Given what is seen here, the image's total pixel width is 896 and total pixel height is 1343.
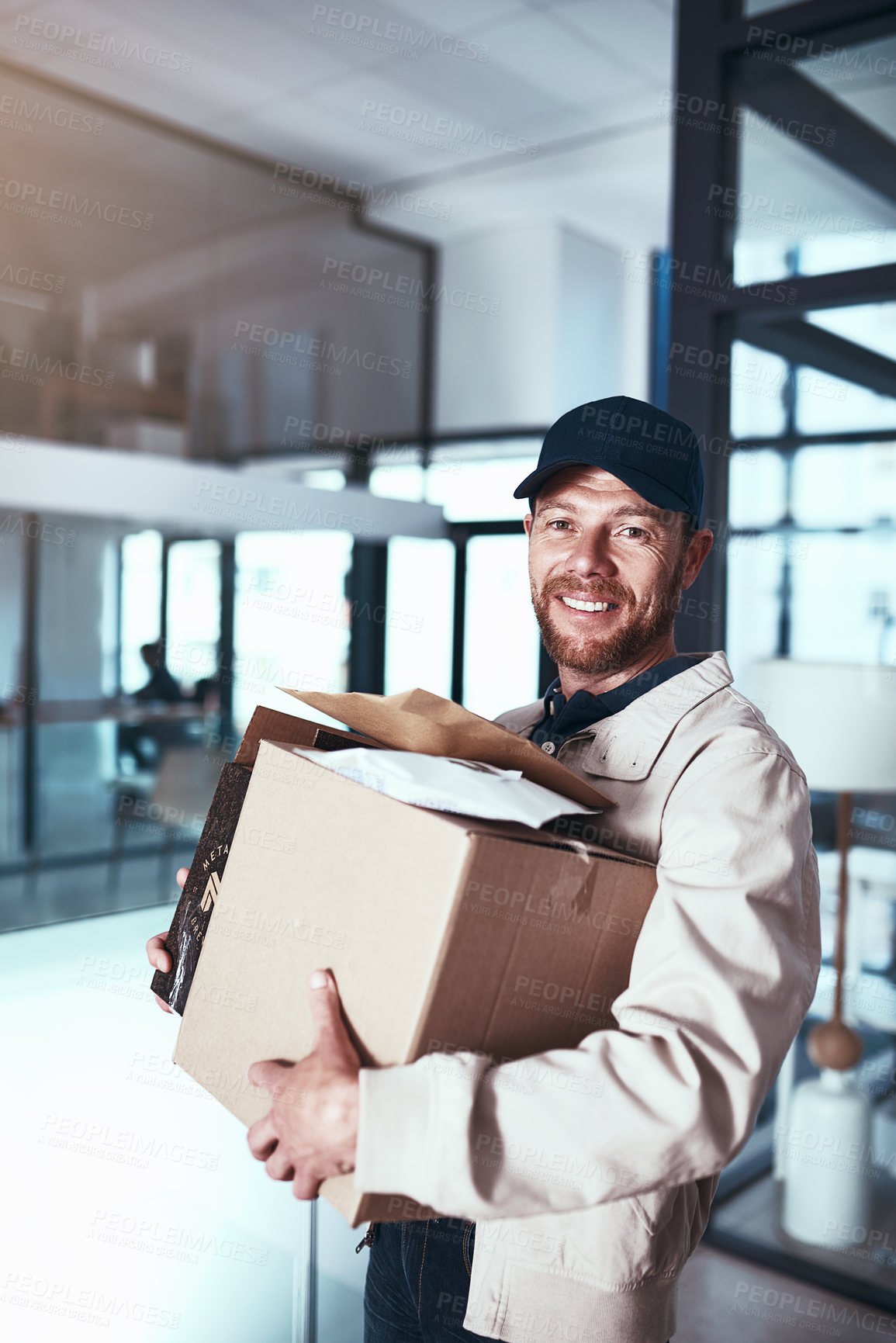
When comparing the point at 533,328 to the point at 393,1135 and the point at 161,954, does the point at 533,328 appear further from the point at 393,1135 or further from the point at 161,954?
the point at 393,1135

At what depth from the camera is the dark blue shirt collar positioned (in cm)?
116

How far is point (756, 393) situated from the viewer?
240 cm

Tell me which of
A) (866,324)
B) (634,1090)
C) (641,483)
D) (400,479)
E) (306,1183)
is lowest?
(306,1183)

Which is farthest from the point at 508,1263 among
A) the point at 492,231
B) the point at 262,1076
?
the point at 492,231

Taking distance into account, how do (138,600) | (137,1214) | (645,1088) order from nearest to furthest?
(645,1088) < (137,1214) < (138,600)

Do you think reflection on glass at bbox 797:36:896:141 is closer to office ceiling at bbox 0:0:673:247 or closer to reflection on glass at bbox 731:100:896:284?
reflection on glass at bbox 731:100:896:284

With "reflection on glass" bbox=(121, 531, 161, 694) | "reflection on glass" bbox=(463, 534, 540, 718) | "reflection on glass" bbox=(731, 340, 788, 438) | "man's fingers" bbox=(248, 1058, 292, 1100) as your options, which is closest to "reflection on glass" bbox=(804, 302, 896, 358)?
"reflection on glass" bbox=(731, 340, 788, 438)

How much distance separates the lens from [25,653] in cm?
387

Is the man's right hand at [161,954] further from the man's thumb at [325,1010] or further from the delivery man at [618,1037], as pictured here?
the man's thumb at [325,1010]

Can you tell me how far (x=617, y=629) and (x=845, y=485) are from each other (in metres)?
1.37

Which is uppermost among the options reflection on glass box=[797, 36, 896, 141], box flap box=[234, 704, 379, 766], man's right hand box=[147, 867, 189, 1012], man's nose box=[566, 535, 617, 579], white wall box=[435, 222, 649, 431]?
white wall box=[435, 222, 649, 431]

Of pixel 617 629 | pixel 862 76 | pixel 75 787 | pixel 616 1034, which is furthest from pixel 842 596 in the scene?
pixel 75 787

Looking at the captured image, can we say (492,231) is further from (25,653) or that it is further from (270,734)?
(270,734)

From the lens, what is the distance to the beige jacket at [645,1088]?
0.79 meters
